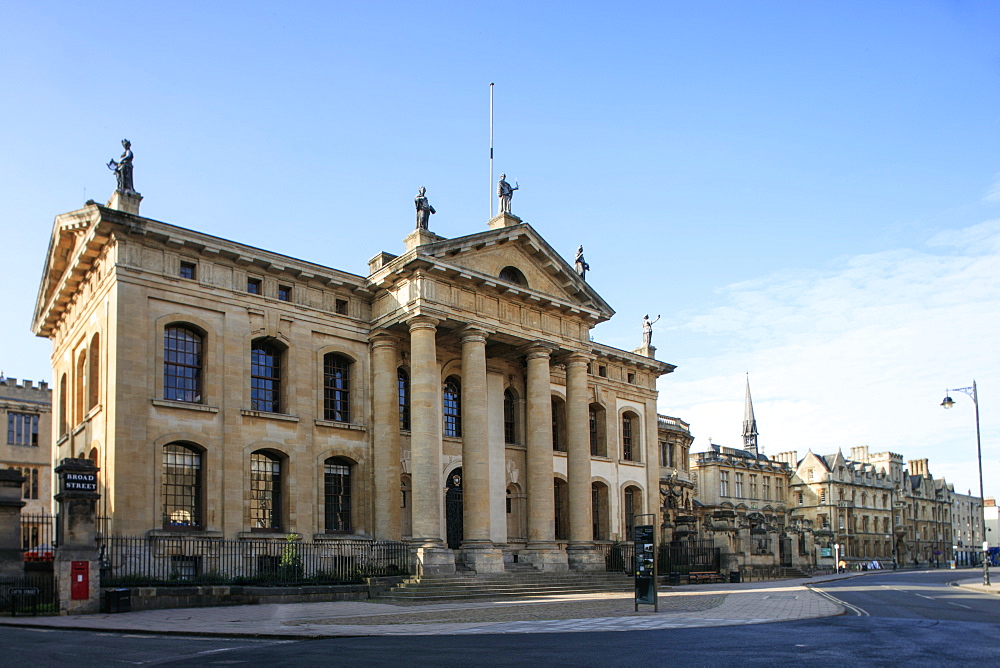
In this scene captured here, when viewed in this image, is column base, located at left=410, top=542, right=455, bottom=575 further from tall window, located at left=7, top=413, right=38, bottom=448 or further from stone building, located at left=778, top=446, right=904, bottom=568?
stone building, located at left=778, top=446, right=904, bottom=568

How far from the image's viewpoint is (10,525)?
968 inches

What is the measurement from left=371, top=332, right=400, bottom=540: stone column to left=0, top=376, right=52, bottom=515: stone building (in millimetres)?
30574

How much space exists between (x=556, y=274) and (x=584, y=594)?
13960 millimetres

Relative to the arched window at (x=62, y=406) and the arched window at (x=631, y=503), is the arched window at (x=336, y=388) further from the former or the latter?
the arched window at (x=631, y=503)

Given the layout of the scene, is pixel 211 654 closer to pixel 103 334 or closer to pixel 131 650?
pixel 131 650

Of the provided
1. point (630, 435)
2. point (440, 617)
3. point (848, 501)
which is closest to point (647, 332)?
point (630, 435)

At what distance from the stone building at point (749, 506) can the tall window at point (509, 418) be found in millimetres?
12245

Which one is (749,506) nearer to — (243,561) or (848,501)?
(848,501)

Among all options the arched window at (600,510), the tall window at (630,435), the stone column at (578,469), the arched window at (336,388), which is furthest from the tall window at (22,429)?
the tall window at (630,435)

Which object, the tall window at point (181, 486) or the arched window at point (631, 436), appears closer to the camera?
the tall window at point (181, 486)

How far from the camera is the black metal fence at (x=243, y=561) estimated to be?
26781 millimetres

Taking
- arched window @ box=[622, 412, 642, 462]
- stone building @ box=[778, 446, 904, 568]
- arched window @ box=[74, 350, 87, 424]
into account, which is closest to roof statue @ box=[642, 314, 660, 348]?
arched window @ box=[622, 412, 642, 462]

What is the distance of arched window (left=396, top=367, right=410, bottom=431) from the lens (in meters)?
36.9

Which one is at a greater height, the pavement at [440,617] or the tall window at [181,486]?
the tall window at [181,486]
